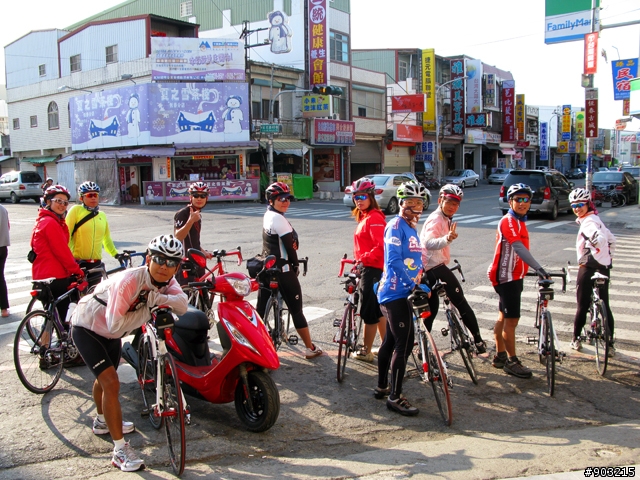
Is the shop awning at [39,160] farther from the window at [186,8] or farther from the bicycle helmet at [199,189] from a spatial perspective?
the bicycle helmet at [199,189]

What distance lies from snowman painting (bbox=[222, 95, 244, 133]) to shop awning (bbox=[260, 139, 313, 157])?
11.2ft

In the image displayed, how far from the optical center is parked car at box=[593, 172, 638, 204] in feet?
91.5

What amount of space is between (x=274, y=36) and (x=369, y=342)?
1191 inches

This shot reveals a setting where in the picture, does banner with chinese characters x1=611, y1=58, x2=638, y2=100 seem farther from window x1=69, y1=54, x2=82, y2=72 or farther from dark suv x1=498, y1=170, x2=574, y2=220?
window x1=69, y1=54, x2=82, y2=72

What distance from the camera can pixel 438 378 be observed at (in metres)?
4.87

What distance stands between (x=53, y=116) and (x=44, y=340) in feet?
127

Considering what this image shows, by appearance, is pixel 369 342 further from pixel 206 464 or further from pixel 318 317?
pixel 206 464

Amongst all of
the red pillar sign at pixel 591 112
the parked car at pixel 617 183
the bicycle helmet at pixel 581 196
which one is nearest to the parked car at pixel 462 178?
the parked car at pixel 617 183

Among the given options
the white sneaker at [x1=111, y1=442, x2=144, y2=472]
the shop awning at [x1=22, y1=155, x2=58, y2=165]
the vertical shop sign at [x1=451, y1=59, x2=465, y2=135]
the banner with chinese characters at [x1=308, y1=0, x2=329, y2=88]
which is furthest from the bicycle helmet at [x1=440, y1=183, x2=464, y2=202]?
the vertical shop sign at [x1=451, y1=59, x2=465, y2=135]

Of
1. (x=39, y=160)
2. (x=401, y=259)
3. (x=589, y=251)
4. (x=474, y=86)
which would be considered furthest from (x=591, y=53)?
(x=474, y=86)

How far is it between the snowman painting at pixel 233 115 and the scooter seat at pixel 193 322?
28.0 metres

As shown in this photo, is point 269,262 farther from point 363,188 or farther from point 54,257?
point 54,257

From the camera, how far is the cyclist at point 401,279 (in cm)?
493

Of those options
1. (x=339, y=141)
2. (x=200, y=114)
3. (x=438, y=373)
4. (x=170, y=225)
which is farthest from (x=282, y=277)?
(x=339, y=141)
